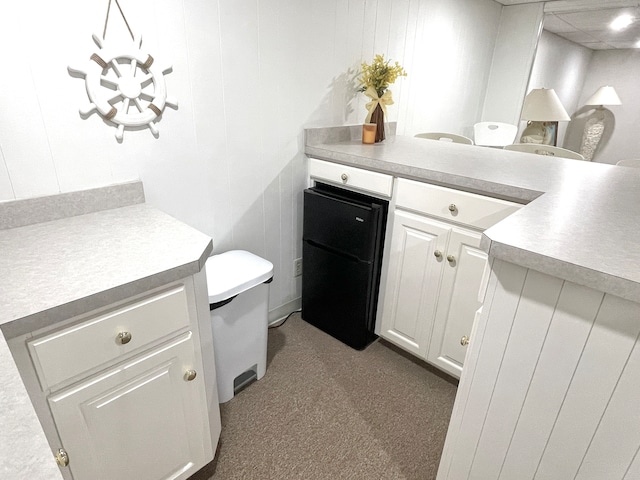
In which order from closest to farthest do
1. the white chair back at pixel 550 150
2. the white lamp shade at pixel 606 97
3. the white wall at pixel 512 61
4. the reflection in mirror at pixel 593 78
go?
the white chair back at pixel 550 150
the white wall at pixel 512 61
the reflection in mirror at pixel 593 78
the white lamp shade at pixel 606 97

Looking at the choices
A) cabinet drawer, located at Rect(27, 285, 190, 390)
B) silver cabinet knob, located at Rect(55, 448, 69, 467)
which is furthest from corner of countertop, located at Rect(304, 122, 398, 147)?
silver cabinet knob, located at Rect(55, 448, 69, 467)

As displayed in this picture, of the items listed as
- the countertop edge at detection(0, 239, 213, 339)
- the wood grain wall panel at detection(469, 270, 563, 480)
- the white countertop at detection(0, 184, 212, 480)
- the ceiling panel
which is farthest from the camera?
the ceiling panel

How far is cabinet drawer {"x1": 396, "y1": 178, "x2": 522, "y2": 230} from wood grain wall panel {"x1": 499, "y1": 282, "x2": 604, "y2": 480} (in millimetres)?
616

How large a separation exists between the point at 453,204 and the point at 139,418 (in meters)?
1.30

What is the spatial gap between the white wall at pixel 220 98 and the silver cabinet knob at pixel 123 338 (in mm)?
638

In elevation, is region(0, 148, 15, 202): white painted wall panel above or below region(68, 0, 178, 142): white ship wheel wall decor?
below

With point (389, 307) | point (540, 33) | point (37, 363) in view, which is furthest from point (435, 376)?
point (540, 33)

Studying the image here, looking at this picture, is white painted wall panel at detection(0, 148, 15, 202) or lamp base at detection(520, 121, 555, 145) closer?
white painted wall panel at detection(0, 148, 15, 202)

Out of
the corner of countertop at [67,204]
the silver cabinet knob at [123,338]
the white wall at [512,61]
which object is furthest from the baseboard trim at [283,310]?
the white wall at [512,61]

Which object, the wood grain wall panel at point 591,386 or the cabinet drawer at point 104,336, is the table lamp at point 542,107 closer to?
the wood grain wall panel at point 591,386

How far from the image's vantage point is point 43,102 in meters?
1.18

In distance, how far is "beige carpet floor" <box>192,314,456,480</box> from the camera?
1.43 metres

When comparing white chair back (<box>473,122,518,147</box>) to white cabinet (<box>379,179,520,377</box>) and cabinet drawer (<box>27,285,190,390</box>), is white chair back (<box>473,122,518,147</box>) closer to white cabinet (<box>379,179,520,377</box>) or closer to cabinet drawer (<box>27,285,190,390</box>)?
white cabinet (<box>379,179,520,377</box>)

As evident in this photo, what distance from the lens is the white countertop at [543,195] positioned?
2.72 ft
